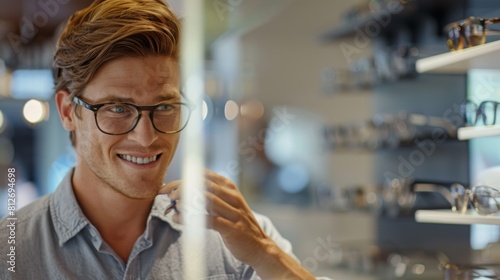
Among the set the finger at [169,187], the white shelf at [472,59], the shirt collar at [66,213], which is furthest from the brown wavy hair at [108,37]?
the white shelf at [472,59]

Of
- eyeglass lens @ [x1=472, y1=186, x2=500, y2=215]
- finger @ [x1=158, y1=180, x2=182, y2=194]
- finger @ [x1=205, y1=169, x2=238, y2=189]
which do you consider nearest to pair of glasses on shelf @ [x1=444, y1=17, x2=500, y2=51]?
eyeglass lens @ [x1=472, y1=186, x2=500, y2=215]

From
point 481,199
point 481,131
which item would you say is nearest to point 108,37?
point 481,131

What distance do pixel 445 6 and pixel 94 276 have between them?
195cm

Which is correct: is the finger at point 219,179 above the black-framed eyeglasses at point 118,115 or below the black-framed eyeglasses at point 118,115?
below

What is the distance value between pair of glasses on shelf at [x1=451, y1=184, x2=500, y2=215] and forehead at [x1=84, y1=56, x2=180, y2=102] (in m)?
0.83

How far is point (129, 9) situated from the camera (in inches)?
61.8

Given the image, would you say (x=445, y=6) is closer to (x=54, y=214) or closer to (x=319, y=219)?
(x=319, y=219)

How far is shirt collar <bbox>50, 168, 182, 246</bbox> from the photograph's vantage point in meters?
1.61

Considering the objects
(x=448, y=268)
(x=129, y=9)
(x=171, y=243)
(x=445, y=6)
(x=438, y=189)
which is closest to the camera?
(x=129, y=9)

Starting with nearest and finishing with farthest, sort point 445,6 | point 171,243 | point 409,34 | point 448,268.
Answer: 1. point 171,243
2. point 448,268
3. point 445,6
4. point 409,34

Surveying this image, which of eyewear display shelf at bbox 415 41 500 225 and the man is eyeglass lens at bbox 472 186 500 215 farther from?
the man

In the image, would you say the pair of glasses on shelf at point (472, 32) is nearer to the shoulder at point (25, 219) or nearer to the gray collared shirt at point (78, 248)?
the gray collared shirt at point (78, 248)

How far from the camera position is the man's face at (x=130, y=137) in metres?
1.57

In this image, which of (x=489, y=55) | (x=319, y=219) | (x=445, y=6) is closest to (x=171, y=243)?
(x=489, y=55)
